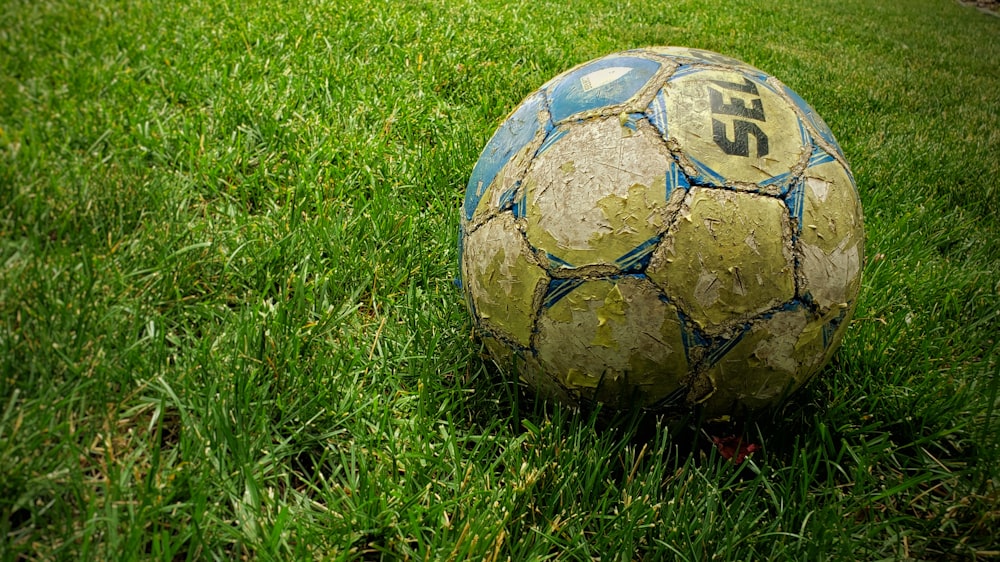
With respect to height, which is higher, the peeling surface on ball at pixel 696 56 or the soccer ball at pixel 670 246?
the peeling surface on ball at pixel 696 56

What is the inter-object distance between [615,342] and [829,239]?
2.09 feet

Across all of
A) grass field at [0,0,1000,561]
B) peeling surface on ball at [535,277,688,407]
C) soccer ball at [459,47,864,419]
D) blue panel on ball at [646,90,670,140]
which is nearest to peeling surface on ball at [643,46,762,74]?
soccer ball at [459,47,864,419]

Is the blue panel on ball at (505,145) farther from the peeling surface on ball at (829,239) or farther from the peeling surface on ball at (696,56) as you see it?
the peeling surface on ball at (829,239)

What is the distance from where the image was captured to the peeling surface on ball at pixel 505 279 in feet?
5.75

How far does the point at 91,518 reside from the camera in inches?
54.9

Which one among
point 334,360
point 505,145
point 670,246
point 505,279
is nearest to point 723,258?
point 670,246

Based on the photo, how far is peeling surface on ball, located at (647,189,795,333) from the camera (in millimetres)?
1615

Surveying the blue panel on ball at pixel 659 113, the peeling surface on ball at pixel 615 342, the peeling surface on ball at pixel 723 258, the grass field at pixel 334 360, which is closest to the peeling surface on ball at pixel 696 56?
the blue panel on ball at pixel 659 113

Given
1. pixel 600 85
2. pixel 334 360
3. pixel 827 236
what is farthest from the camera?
pixel 334 360

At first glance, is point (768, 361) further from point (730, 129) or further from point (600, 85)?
point (600, 85)

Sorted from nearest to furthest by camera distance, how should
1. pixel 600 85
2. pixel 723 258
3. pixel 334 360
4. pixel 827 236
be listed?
pixel 723 258 → pixel 827 236 → pixel 600 85 → pixel 334 360

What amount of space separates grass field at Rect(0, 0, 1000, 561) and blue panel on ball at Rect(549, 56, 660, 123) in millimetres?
841

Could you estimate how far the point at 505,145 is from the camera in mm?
1967

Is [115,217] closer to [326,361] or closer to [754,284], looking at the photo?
[326,361]
